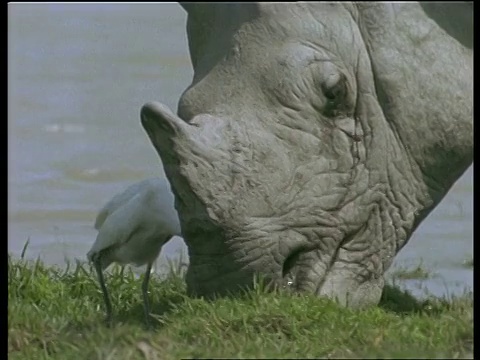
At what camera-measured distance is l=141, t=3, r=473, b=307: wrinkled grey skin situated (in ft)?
20.4

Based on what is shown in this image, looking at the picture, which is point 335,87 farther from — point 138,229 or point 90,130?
point 90,130

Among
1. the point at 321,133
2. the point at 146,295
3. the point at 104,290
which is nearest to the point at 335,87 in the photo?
the point at 321,133

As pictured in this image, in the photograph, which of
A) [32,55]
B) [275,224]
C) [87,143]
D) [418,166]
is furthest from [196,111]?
[32,55]

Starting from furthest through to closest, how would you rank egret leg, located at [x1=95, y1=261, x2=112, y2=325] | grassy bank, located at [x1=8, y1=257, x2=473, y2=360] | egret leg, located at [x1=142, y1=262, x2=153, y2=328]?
1. egret leg, located at [x1=95, y1=261, x2=112, y2=325]
2. egret leg, located at [x1=142, y1=262, x2=153, y2=328]
3. grassy bank, located at [x1=8, y1=257, x2=473, y2=360]

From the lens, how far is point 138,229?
22.6 feet

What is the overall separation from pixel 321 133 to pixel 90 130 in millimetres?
6149

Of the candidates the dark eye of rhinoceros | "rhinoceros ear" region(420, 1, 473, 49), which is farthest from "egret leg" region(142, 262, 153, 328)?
"rhinoceros ear" region(420, 1, 473, 49)

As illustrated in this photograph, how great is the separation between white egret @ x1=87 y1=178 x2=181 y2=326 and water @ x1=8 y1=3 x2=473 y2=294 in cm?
178

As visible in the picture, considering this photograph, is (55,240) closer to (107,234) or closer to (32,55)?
(107,234)

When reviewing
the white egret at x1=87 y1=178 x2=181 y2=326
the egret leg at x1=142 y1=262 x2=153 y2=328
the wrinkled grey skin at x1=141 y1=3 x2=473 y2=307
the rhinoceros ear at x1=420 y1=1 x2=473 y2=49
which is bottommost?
the egret leg at x1=142 y1=262 x2=153 y2=328

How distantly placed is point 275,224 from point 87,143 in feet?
19.7

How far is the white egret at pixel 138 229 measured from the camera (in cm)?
678

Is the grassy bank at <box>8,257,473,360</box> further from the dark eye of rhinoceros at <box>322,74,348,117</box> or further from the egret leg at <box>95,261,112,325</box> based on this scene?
the dark eye of rhinoceros at <box>322,74,348,117</box>

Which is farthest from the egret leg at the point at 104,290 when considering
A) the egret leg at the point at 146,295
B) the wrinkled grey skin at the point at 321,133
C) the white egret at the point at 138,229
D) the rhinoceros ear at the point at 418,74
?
the rhinoceros ear at the point at 418,74
